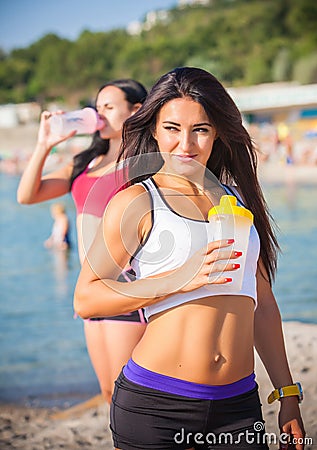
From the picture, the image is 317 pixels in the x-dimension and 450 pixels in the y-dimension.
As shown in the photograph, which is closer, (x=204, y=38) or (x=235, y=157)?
(x=235, y=157)

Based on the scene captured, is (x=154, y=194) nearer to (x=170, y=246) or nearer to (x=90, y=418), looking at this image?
(x=170, y=246)

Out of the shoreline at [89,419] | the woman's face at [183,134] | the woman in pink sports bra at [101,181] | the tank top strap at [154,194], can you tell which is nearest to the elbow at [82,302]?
the tank top strap at [154,194]

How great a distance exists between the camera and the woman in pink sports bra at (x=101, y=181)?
2.29m

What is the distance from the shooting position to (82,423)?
3.28 meters

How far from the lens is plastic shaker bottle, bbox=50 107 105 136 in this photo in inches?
101

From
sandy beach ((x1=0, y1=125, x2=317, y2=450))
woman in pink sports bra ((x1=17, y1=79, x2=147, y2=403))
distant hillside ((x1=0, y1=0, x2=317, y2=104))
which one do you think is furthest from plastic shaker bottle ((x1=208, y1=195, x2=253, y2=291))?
distant hillside ((x1=0, y1=0, x2=317, y2=104))

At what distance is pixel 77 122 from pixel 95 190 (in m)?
0.38

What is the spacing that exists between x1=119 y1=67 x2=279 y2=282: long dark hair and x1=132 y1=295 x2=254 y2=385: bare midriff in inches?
11.1

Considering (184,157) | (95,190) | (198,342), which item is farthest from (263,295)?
(95,190)

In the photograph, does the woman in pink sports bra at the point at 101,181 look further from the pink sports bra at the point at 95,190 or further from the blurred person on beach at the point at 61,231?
the blurred person on beach at the point at 61,231

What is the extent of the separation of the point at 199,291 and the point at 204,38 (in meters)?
81.4

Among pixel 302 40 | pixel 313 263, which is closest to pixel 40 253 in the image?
pixel 313 263

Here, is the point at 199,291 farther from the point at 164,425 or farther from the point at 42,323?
the point at 42,323

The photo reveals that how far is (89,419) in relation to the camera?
130 inches
